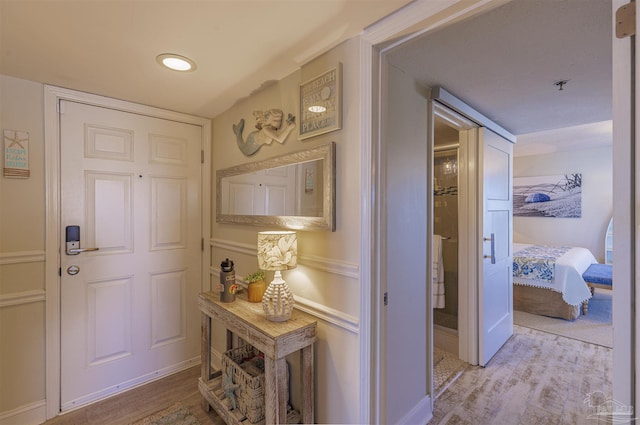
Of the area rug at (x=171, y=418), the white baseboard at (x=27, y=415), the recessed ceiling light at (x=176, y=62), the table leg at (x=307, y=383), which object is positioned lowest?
the area rug at (x=171, y=418)

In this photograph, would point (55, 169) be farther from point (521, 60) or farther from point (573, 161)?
point (573, 161)

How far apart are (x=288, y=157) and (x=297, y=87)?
1.31ft

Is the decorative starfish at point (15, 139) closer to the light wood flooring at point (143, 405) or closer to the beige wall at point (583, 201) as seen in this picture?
the light wood flooring at point (143, 405)

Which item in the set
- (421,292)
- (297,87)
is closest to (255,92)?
(297,87)

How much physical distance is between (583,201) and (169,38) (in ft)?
21.0

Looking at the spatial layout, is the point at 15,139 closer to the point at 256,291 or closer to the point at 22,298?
the point at 22,298

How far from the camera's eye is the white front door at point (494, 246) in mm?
2441

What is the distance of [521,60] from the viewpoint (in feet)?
5.02

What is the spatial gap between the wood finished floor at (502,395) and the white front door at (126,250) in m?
0.17

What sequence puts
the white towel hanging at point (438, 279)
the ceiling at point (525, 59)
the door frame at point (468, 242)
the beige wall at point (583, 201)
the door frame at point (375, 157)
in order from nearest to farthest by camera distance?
the door frame at point (375, 157)
the ceiling at point (525, 59)
the door frame at point (468, 242)
the white towel hanging at point (438, 279)
the beige wall at point (583, 201)

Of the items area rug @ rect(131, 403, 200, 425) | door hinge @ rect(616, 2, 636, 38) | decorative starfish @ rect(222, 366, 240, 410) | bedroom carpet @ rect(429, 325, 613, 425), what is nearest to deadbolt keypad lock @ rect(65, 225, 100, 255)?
area rug @ rect(131, 403, 200, 425)

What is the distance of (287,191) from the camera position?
1634mm

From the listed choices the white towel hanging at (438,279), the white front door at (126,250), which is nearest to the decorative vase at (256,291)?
the white front door at (126,250)

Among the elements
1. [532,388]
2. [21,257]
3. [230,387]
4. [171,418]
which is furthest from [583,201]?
[21,257]
